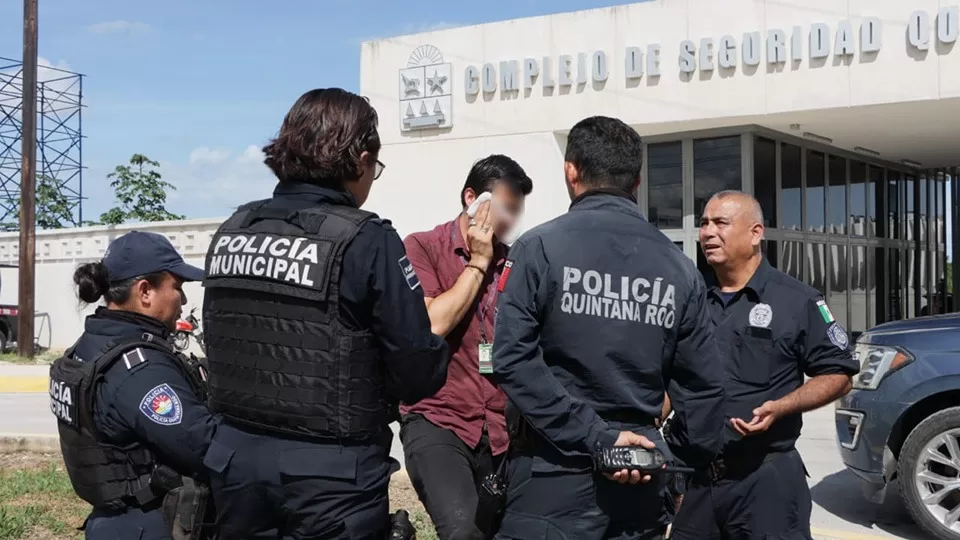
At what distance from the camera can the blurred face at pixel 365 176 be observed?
279 cm

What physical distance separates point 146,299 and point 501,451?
→ 4.88 feet

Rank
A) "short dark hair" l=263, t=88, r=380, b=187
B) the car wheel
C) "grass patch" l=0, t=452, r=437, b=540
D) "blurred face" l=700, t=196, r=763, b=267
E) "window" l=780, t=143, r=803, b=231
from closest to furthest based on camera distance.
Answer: "short dark hair" l=263, t=88, r=380, b=187, "blurred face" l=700, t=196, r=763, b=267, the car wheel, "grass patch" l=0, t=452, r=437, b=540, "window" l=780, t=143, r=803, b=231

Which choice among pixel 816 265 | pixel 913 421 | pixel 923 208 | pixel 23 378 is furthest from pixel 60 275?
pixel 913 421

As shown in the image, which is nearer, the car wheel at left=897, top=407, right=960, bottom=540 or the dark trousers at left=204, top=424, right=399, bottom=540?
the dark trousers at left=204, top=424, right=399, bottom=540

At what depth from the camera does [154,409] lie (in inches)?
125

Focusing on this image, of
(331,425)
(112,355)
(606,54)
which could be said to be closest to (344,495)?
(331,425)

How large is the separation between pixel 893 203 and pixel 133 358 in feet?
69.5

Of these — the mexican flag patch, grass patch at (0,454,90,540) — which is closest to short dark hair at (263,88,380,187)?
the mexican flag patch

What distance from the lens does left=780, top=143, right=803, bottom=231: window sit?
17.1m

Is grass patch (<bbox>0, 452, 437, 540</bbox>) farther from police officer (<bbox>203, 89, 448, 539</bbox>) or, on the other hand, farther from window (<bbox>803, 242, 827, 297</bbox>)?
window (<bbox>803, 242, 827, 297</bbox>)

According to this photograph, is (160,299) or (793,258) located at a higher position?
(793,258)

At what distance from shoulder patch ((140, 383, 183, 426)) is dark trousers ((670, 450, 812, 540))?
201 centimetres

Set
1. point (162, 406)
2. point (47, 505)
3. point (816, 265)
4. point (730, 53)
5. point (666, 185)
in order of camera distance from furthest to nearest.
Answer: point (816, 265)
point (666, 185)
point (730, 53)
point (47, 505)
point (162, 406)

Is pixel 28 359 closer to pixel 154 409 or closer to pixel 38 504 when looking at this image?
pixel 38 504
